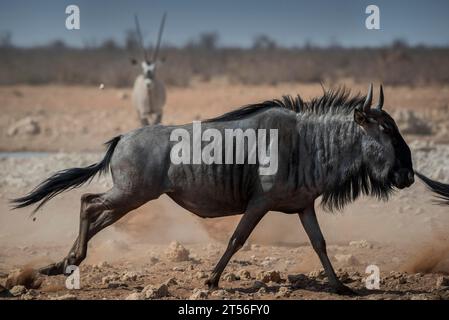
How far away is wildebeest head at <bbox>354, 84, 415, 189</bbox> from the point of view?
6.60 meters

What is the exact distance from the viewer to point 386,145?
6.61m

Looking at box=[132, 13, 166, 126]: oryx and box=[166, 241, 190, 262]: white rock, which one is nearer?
box=[166, 241, 190, 262]: white rock

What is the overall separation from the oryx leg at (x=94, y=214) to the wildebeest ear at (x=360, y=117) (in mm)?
1715

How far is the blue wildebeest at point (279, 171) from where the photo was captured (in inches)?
261

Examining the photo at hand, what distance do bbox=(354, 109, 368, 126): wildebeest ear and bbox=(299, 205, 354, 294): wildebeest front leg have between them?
0.76m

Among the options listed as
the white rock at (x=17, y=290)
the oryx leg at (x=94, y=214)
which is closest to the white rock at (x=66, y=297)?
the white rock at (x=17, y=290)

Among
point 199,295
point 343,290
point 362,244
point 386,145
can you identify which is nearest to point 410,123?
point 362,244

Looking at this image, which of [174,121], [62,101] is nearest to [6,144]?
[174,121]

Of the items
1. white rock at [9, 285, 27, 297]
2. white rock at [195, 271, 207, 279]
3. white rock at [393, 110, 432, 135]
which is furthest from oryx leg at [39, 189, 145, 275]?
white rock at [393, 110, 432, 135]

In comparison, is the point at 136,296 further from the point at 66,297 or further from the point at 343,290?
the point at 343,290

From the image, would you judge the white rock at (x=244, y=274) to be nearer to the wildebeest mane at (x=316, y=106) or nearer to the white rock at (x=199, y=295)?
the white rock at (x=199, y=295)

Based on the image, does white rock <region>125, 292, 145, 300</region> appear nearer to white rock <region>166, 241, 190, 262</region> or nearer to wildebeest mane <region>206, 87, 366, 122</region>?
wildebeest mane <region>206, 87, 366, 122</region>

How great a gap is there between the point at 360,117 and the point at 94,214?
2.13 m

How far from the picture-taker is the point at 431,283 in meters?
7.17
